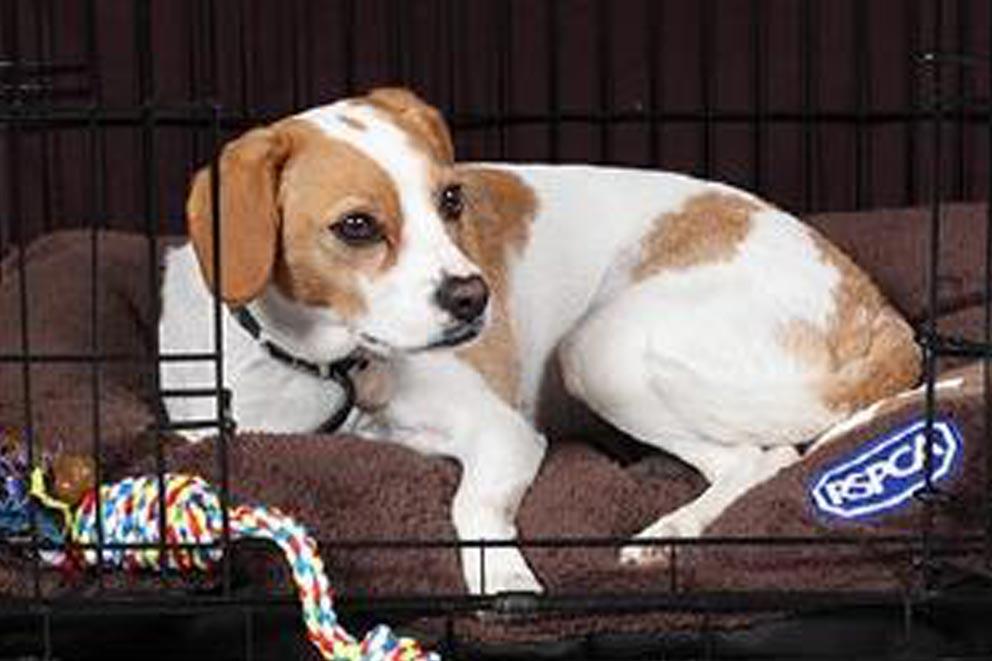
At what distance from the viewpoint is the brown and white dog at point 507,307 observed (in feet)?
7.45

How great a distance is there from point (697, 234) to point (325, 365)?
0.50 metres

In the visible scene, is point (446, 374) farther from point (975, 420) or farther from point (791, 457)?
point (975, 420)

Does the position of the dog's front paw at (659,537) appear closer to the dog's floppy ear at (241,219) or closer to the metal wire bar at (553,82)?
the dog's floppy ear at (241,219)

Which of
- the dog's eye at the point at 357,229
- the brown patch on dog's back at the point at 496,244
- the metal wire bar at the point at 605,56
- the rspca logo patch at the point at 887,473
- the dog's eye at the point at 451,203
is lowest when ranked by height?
the rspca logo patch at the point at 887,473

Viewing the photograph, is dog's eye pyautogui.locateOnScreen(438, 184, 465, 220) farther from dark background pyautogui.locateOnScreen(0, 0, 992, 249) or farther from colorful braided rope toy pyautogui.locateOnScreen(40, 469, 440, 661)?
dark background pyautogui.locateOnScreen(0, 0, 992, 249)

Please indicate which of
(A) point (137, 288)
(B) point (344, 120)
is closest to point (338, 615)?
(B) point (344, 120)

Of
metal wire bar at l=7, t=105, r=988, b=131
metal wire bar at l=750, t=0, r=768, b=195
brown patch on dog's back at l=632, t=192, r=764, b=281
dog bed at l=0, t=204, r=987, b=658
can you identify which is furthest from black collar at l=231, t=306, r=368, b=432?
metal wire bar at l=750, t=0, r=768, b=195

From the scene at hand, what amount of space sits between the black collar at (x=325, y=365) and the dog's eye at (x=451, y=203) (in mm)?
195

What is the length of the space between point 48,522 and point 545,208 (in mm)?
837

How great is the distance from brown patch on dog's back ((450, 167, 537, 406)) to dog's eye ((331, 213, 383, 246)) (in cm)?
17

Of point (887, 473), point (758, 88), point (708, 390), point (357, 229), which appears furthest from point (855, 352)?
point (758, 88)

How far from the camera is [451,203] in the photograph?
235 centimetres

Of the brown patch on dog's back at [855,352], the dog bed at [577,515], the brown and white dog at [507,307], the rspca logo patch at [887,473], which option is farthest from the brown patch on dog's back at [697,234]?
the rspca logo patch at [887,473]

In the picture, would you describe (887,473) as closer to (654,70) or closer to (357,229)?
(357,229)
